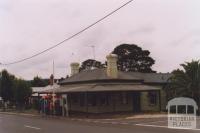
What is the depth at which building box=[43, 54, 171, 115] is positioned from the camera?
3931 cm

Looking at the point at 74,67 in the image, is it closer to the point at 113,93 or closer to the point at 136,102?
the point at 136,102

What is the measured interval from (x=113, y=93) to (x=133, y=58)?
41.9m

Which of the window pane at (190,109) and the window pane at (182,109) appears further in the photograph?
the window pane at (190,109)

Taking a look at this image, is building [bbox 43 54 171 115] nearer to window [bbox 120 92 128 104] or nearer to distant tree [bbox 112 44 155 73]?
window [bbox 120 92 128 104]

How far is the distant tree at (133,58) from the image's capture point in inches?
3209

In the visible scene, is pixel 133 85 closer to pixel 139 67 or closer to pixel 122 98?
pixel 122 98

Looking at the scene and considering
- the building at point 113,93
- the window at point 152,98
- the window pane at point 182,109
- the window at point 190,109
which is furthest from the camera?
the window at point 152,98

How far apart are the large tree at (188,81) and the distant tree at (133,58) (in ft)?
137

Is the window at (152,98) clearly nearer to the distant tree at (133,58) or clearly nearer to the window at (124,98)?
the window at (124,98)

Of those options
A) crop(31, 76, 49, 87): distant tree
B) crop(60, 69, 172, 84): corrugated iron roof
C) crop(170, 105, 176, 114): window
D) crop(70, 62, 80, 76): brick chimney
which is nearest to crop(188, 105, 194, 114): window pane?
crop(170, 105, 176, 114): window

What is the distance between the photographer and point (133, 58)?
82000 mm

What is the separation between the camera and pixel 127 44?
8144 centimetres

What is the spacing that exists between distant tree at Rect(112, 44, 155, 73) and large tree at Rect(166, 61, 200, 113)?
1645 inches

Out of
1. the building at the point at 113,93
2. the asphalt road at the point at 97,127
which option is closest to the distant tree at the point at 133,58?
the building at the point at 113,93
